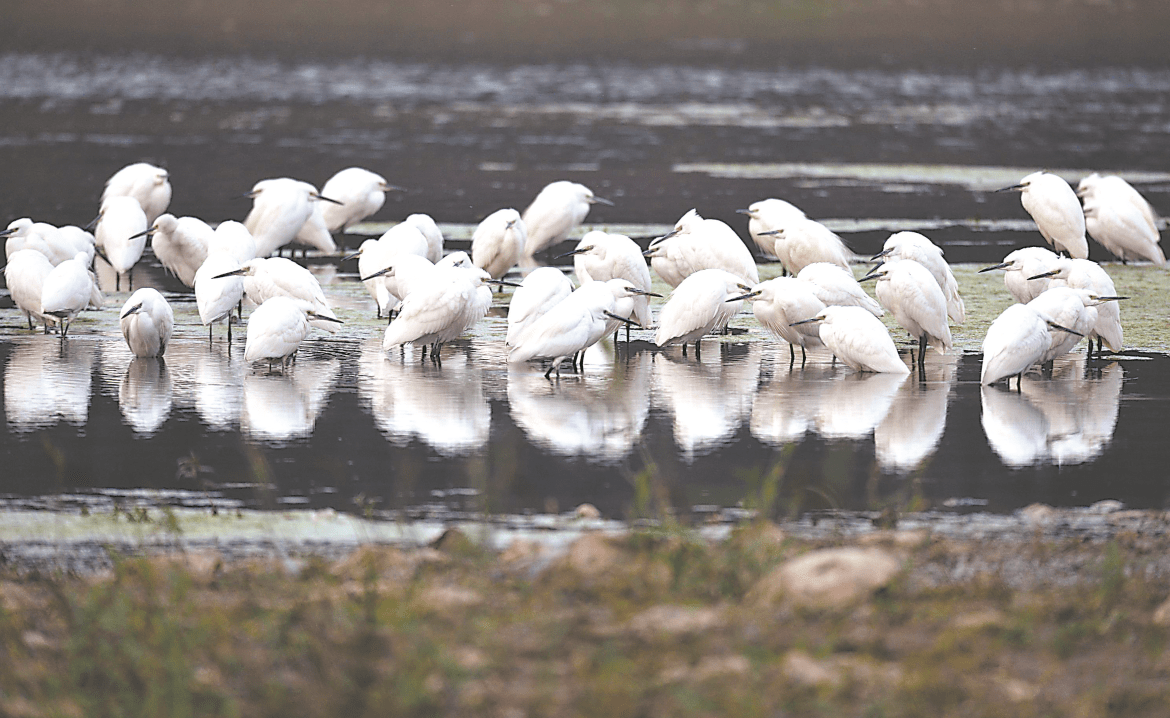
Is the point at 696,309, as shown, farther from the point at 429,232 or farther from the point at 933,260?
the point at 429,232

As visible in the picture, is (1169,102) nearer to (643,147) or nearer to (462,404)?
(643,147)

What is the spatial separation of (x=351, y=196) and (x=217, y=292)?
438cm

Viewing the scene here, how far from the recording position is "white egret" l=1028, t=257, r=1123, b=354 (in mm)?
8531

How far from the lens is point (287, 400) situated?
7379mm

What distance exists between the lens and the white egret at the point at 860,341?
796 cm

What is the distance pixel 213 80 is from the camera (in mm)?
30141

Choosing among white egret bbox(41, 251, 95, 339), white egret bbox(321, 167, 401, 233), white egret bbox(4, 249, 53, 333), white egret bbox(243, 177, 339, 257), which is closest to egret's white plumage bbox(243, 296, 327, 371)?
white egret bbox(41, 251, 95, 339)

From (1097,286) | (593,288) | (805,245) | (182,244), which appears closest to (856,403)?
(593,288)

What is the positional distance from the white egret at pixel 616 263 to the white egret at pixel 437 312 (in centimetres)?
135

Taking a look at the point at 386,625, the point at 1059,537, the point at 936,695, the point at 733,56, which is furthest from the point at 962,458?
the point at 733,56

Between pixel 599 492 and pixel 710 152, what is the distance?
1483cm

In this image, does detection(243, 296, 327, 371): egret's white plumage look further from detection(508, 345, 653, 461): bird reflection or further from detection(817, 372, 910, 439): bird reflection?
detection(817, 372, 910, 439): bird reflection

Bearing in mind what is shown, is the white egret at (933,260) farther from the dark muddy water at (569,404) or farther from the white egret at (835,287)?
the white egret at (835,287)

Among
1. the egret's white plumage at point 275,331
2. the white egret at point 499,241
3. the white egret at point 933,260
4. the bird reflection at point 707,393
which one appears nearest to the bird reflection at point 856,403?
the bird reflection at point 707,393
